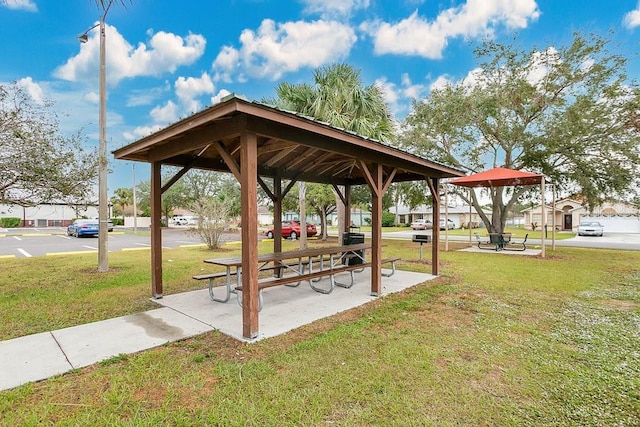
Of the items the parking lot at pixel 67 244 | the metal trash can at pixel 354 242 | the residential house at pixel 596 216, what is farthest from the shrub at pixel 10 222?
the residential house at pixel 596 216

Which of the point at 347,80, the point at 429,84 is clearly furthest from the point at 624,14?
the point at 347,80

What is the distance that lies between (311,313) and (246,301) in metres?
1.33

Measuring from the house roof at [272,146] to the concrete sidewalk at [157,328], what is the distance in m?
2.22

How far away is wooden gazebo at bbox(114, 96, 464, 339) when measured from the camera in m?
3.53

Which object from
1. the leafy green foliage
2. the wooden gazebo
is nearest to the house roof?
the wooden gazebo

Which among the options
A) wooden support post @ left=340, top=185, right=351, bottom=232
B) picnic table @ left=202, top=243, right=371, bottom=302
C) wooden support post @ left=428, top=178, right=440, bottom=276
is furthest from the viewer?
wooden support post @ left=340, top=185, right=351, bottom=232

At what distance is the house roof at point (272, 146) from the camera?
137 inches

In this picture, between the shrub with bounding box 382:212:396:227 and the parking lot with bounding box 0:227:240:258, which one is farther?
the shrub with bounding box 382:212:396:227

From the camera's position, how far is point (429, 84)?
50.9 feet

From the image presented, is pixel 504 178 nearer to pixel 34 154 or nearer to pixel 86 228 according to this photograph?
pixel 34 154

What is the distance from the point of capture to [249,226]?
11.7 feet

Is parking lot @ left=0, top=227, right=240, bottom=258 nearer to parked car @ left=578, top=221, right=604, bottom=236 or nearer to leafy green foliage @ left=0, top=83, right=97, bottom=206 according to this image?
leafy green foliage @ left=0, top=83, right=97, bottom=206

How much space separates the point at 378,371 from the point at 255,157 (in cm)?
259

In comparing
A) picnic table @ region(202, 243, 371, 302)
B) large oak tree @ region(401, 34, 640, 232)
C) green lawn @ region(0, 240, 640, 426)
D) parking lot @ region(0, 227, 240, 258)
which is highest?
large oak tree @ region(401, 34, 640, 232)
